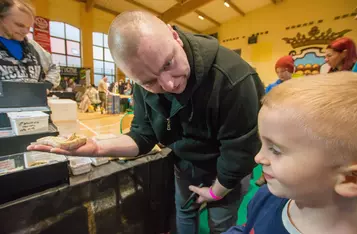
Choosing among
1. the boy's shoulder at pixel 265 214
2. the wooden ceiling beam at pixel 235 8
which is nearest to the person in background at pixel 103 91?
the boy's shoulder at pixel 265 214

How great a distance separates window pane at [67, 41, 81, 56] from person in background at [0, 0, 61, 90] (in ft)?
22.7

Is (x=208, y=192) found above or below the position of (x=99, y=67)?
below

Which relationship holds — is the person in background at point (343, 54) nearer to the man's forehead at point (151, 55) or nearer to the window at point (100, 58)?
the man's forehead at point (151, 55)

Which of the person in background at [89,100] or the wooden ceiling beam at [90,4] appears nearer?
the person in background at [89,100]

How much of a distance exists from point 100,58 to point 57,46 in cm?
163

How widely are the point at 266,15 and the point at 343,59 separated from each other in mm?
6476

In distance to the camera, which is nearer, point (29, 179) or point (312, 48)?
point (29, 179)

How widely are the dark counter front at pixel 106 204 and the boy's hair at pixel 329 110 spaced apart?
867mm

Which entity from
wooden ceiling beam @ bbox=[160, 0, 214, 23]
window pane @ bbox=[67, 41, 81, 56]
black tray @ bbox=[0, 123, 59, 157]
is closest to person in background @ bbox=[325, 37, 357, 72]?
black tray @ bbox=[0, 123, 59, 157]

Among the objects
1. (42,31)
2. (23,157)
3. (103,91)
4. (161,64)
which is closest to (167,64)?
(161,64)

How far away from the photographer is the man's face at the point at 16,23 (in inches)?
38.2

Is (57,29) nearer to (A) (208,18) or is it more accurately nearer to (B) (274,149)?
(A) (208,18)

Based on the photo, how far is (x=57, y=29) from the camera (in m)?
6.57

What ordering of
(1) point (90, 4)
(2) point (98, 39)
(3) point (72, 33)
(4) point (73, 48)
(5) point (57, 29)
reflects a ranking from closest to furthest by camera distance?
(1) point (90, 4) → (5) point (57, 29) → (3) point (72, 33) → (4) point (73, 48) → (2) point (98, 39)
